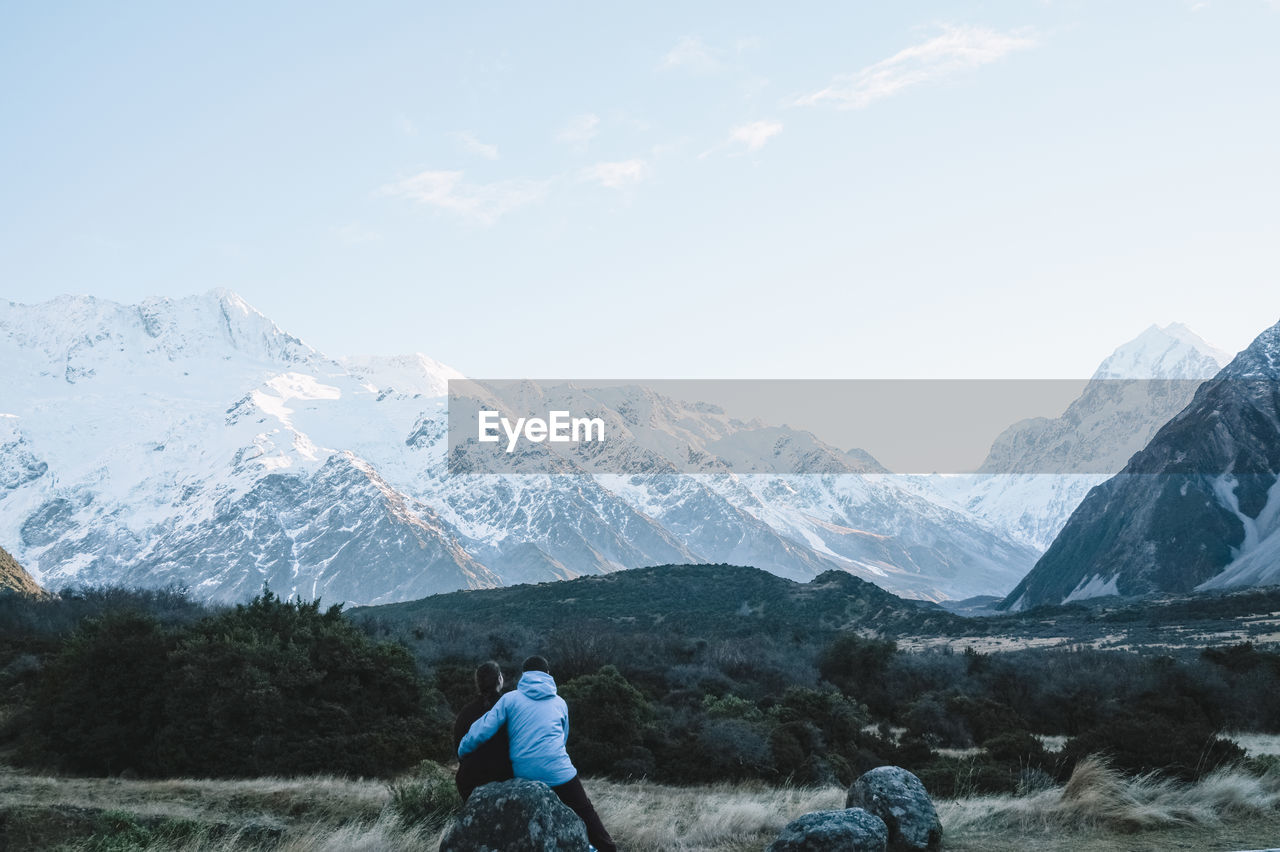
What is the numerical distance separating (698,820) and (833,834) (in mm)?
3571

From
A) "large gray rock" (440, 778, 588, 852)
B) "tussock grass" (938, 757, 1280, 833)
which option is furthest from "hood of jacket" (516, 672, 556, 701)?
"tussock grass" (938, 757, 1280, 833)

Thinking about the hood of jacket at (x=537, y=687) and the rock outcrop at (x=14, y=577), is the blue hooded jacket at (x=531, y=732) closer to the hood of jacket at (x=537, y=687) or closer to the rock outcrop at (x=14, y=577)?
the hood of jacket at (x=537, y=687)

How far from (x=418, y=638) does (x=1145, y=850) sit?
49.3 m

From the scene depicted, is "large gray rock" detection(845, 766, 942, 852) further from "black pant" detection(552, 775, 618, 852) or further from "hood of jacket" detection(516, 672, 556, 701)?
"hood of jacket" detection(516, 672, 556, 701)

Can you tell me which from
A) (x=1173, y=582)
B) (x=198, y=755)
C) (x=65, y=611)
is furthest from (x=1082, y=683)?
(x=1173, y=582)

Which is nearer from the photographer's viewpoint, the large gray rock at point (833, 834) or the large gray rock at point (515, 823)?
the large gray rock at point (515, 823)

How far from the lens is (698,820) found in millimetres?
14359

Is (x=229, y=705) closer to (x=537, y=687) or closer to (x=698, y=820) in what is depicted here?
(x=698, y=820)

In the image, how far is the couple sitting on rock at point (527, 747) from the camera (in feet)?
31.1

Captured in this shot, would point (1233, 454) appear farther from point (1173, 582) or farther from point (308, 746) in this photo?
point (308, 746)

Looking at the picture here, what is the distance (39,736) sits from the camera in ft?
83.7

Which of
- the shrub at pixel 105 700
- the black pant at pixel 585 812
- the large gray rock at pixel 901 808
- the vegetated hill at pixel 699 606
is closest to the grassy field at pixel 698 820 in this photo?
the large gray rock at pixel 901 808

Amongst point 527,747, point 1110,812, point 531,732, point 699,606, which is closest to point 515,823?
point 527,747

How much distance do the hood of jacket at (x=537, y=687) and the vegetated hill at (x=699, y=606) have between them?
72.9 m
